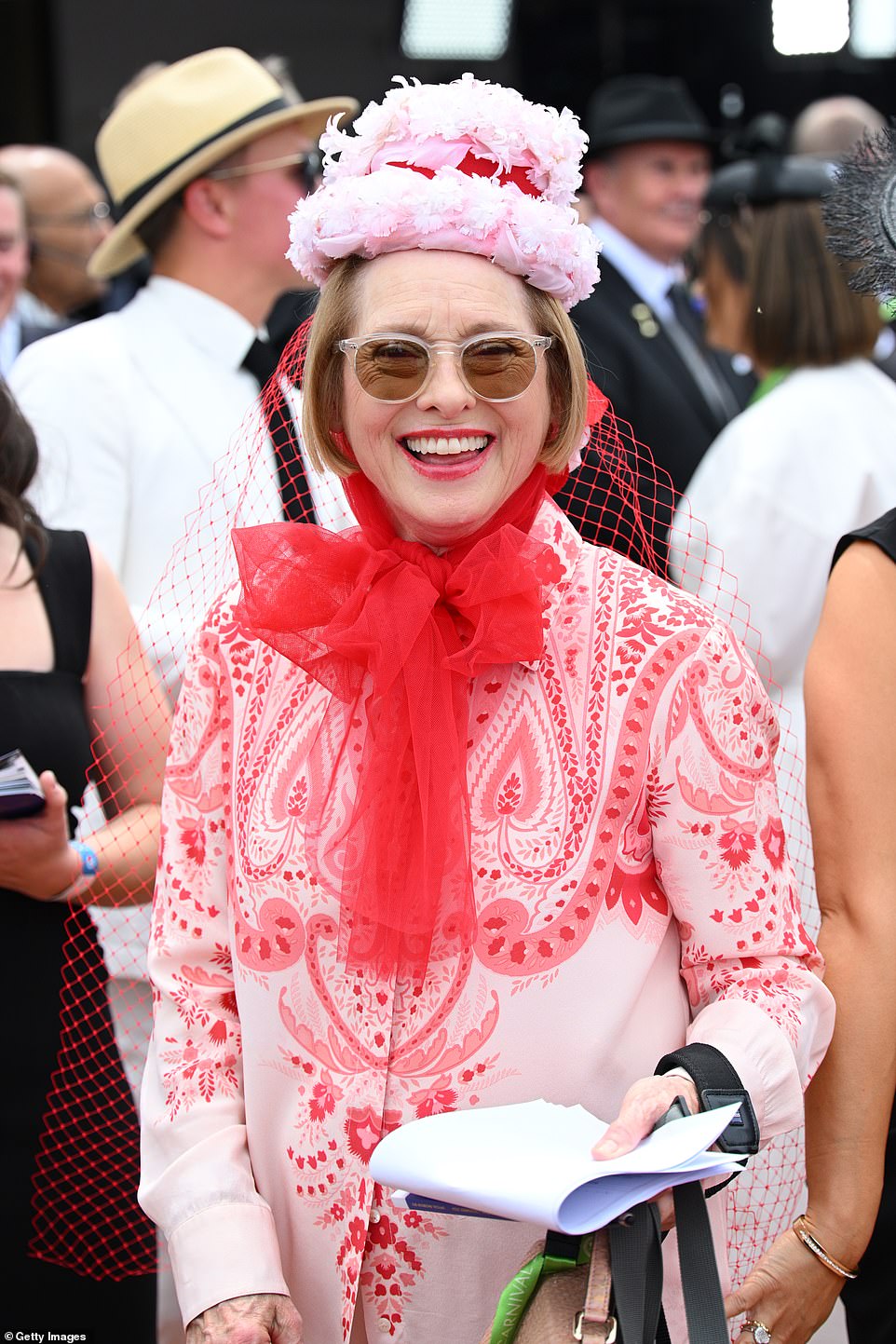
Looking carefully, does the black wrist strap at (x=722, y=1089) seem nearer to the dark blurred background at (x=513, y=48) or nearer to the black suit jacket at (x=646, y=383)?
the black suit jacket at (x=646, y=383)

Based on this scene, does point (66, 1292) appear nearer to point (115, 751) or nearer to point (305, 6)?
point (115, 751)

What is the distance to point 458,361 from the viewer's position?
2064 millimetres

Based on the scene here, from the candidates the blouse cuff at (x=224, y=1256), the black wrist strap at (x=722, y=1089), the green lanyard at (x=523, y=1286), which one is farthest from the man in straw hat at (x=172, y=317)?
the green lanyard at (x=523, y=1286)

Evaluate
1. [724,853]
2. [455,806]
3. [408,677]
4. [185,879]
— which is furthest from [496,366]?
[185,879]

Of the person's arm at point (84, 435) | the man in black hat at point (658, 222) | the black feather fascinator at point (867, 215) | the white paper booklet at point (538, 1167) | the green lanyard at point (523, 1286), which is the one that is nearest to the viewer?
the white paper booklet at point (538, 1167)

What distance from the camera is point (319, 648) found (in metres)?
2.15

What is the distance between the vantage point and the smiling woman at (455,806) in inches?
80.2

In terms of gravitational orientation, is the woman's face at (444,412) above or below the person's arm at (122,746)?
above

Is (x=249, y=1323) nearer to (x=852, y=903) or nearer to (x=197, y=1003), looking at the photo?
(x=197, y=1003)

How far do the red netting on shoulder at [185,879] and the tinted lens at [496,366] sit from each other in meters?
0.30

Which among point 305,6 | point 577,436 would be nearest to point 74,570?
point 577,436

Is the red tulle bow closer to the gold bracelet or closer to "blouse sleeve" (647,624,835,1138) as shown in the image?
"blouse sleeve" (647,624,835,1138)

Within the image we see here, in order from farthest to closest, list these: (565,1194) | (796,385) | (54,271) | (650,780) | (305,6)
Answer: (305,6) < (54,271) < (796,385) < (650,780) < (565,1194)

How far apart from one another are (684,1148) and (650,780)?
501 millimetres
